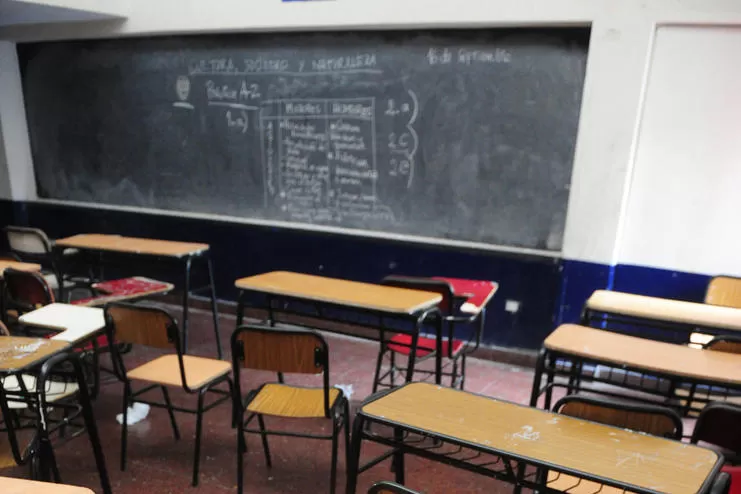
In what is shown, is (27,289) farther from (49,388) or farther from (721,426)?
(721,426)

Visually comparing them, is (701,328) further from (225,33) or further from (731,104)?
(225,33)

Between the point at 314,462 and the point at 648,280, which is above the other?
the point at 648,280

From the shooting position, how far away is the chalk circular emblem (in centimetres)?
466

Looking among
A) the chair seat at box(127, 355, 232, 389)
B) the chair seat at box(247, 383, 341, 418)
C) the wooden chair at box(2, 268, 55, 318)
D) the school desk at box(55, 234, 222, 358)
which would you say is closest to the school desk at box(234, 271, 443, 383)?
the chair seat at box(127, 355, 232, 389)

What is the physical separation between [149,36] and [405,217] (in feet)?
9.56

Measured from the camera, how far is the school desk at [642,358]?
192 cm

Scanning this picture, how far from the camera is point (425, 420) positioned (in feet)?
5.02

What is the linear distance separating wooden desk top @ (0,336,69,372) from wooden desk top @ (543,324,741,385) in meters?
1.90

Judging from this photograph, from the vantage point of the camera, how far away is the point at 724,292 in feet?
10.2

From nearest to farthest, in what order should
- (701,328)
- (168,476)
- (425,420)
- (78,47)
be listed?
(425,420)
(168,476)
(701,328)
(78,47)

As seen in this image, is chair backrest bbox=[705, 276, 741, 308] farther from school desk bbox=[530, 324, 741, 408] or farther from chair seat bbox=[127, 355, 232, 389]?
chair seat bbox=[127, 355, 232, 389]

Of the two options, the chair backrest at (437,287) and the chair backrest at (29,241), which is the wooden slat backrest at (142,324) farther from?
the chair backrest at (29,241)

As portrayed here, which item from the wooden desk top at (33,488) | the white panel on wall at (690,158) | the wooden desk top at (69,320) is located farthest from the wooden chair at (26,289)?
the white panel on wall at (690,158)

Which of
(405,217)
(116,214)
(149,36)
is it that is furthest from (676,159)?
(116,214)
